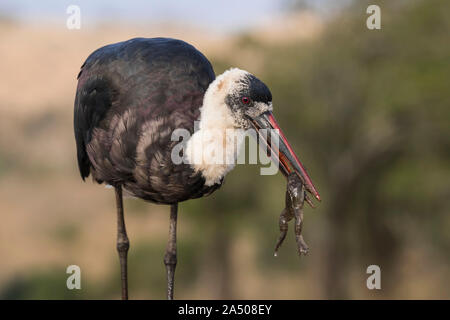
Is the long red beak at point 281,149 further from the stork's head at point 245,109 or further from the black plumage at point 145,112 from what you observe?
the black plumage at point 145,112

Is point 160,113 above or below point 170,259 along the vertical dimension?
above

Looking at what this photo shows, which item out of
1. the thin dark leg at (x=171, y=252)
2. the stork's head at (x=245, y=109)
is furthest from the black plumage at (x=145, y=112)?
the thin dark leg at (x=171, y=252)

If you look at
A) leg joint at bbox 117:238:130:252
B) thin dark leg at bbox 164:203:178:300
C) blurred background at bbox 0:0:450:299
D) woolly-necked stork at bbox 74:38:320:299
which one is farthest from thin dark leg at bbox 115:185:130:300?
blurred background at bbox 0:0:450:299

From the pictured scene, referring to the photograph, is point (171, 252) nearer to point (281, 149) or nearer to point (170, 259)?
point (170, 259)

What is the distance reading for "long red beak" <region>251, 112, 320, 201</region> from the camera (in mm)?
5051

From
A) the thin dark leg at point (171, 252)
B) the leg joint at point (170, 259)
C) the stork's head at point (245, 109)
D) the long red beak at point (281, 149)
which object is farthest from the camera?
the leg joint at point (170, 259)

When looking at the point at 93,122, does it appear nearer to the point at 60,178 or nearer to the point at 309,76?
the point at 309,76

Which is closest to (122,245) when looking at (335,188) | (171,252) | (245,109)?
(171,252)

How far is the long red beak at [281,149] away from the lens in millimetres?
5051

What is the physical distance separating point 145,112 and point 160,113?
134 millimetres

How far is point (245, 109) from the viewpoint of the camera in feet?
17.0

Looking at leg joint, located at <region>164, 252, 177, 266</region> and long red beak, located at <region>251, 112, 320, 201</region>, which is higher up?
long red beak, located at <region>251, 112, 320, 201</region>

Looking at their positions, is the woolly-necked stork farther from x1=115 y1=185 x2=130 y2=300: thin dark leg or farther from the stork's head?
x1=115 y1=185 x2=130 y2=300: thin dark leg
